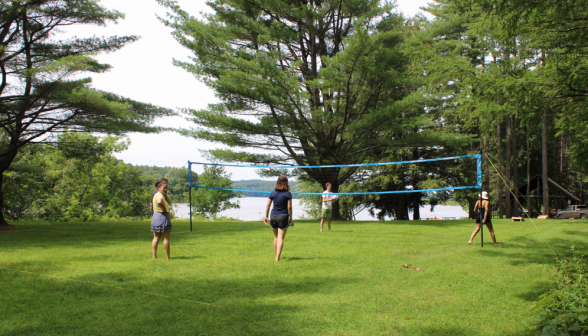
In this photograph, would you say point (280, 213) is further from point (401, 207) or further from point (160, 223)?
point (401, 207)

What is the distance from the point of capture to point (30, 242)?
10.4m

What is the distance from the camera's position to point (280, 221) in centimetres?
723

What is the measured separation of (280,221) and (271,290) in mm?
2165

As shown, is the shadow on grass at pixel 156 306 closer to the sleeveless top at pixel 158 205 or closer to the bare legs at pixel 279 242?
the bare legs at pixel 279 242

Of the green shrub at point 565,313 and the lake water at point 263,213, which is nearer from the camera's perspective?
the green shrub at point 565,313

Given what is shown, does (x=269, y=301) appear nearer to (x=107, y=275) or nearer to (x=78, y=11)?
(x=107, y=275)

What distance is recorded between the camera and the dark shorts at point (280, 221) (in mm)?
7227

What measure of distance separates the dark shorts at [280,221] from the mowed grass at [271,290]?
25.3 inches

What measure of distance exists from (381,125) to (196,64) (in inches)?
376

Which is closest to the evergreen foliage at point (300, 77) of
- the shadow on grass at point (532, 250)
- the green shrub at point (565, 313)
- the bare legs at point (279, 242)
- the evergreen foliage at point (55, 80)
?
the evergreen foliage at point (55, 80)

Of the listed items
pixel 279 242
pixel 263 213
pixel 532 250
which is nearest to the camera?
pixel 279 242

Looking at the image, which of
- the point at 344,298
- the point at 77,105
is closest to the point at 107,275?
the point at 344,298

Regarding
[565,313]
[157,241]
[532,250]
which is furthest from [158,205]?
[532,250]

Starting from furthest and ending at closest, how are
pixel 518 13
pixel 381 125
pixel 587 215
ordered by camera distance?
1. pixel 587 215
2. pixel 381 125
3. pixel 518 13
